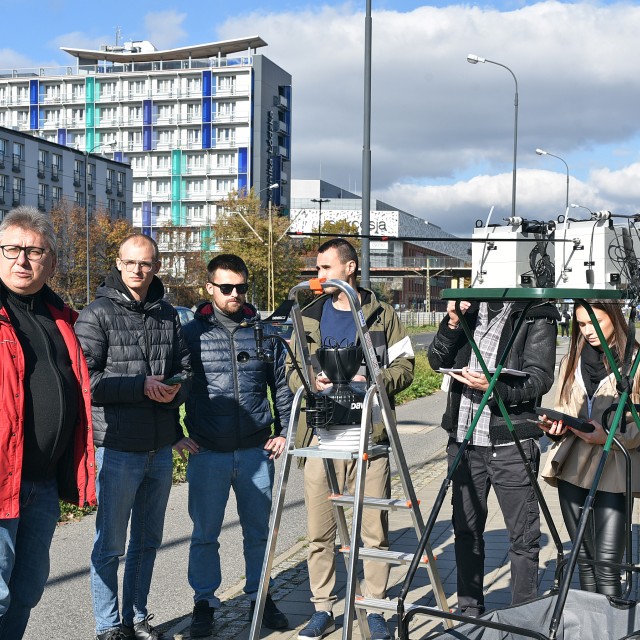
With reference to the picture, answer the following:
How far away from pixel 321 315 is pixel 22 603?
2.25m

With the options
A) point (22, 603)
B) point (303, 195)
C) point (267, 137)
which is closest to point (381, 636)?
point (22, 603)

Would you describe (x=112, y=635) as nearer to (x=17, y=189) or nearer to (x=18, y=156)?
(x=17, y=189)

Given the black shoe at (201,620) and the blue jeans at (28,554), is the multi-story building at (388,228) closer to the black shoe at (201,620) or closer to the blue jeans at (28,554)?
the black shoe at (201,620)

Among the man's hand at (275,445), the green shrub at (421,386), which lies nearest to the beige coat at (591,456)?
the man's hand at (275,445)

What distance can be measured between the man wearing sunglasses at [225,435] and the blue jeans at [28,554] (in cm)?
146

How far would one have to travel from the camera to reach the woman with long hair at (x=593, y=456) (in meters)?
4.75

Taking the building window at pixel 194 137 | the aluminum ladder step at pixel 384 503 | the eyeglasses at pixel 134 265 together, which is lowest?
the aluminum ladder step at pixel 384 503

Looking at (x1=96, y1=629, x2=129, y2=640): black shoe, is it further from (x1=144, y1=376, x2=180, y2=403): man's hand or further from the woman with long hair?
the woman with long hair

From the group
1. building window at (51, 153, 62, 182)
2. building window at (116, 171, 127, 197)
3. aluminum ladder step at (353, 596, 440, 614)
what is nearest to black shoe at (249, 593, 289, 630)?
aluminum ladder step at (353, 596, 440, 614)

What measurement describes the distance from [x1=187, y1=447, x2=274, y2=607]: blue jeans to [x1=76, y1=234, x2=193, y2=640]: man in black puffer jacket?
0.30m

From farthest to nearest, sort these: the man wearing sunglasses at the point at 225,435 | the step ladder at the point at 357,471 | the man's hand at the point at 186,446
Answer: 1. the man wearing sunglasses at the point at 225,435
2. the man's hand at the point at 186,446
3. the step ladder at the point at 357,471

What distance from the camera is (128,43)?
112 meters

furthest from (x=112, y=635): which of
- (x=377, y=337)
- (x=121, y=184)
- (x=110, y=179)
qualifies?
(x=121, y=184)

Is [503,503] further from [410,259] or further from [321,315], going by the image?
[410,259]
